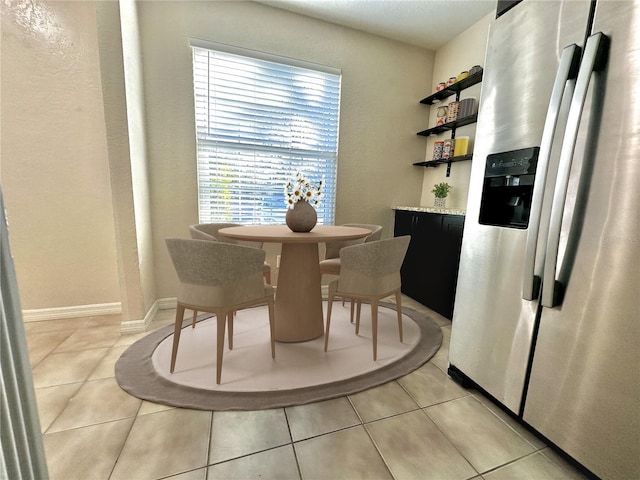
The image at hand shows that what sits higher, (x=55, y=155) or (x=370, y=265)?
(x=55, y=155)

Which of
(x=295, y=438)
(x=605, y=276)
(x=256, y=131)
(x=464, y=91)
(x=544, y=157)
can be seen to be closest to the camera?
(x=605, y=276)

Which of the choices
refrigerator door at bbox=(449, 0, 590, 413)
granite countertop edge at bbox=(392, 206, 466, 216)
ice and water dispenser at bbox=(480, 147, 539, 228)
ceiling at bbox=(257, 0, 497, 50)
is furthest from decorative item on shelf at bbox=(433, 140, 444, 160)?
ice and water dispenser at bbox=(480, 147, 539, 228)

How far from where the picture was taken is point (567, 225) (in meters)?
0.97

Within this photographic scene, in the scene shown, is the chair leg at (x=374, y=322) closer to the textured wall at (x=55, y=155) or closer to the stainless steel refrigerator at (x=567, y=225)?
the stainless steel refrigerator at (x=567, y=225)

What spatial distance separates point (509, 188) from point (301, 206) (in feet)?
3.97

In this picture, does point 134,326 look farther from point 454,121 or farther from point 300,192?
point 454,121

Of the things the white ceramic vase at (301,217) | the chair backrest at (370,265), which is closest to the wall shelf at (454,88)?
the chair backrest at (370,265)

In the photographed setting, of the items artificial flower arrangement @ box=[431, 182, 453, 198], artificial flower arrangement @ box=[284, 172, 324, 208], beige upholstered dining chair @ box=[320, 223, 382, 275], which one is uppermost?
artificial flower arrangement @ box=[431, 182, 453, 198]

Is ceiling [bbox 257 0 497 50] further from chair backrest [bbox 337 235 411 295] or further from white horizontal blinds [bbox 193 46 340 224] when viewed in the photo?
chair backrest [bbox 337 235 411 295]

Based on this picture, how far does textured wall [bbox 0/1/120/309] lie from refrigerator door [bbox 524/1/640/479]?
3.04 meters

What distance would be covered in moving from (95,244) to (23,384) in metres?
2.20

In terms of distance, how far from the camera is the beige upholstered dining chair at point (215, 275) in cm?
137

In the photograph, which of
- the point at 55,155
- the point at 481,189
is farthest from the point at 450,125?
the point at 55,155

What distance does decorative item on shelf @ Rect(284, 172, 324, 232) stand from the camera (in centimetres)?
184
